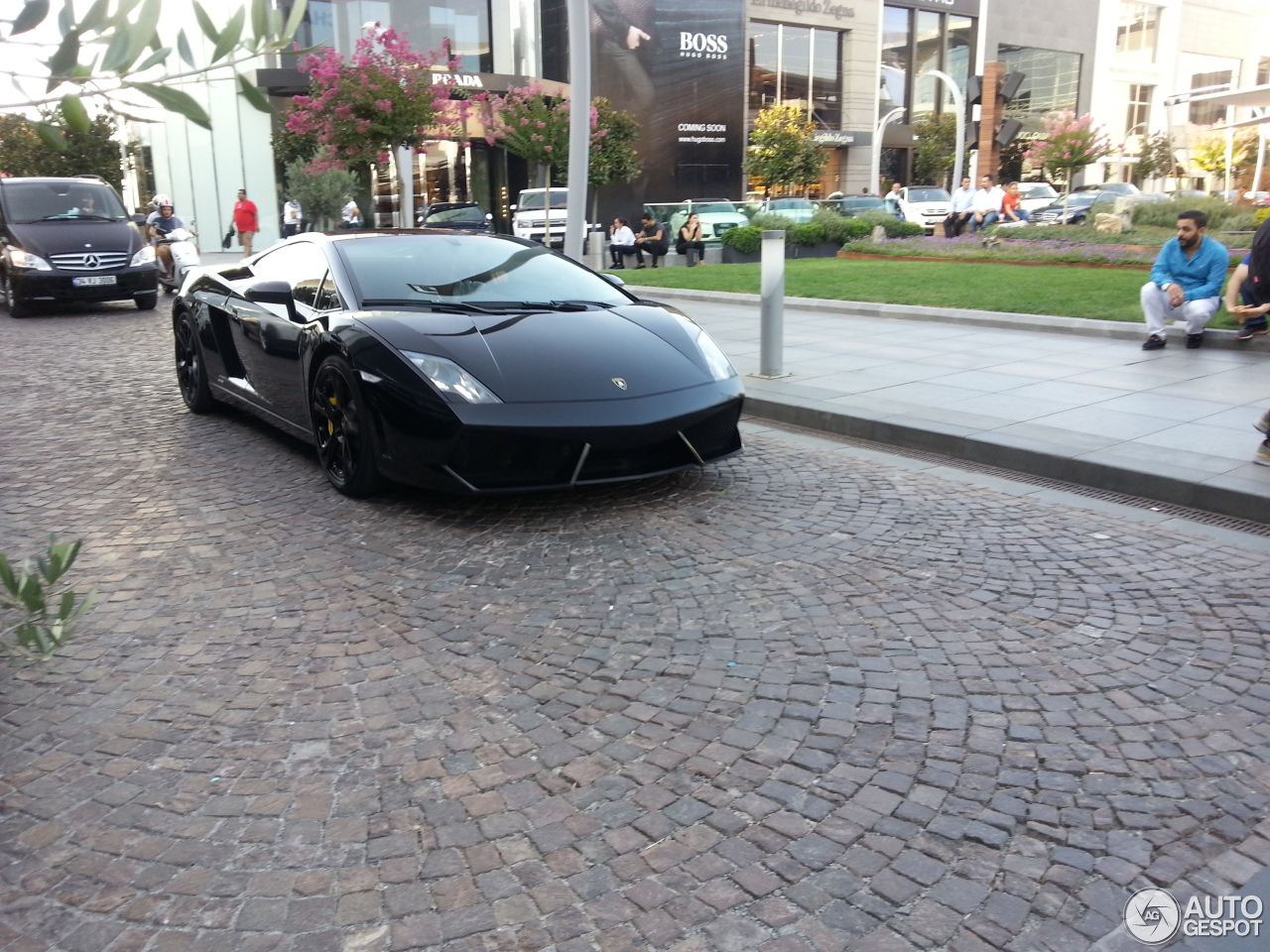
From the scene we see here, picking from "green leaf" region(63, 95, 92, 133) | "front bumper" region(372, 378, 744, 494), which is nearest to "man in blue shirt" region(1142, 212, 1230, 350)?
"front bumper" region(372, 378, 744, 494)

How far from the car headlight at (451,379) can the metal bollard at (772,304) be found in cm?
361

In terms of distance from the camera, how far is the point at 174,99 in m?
1.77

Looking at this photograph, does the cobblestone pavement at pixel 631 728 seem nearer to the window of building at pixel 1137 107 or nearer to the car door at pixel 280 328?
the car door at pixel 280 328

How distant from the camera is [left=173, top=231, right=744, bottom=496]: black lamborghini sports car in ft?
16.8

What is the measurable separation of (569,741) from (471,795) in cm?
39

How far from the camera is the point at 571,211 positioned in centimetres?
1205

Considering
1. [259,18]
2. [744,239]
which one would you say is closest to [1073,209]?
[744,239]

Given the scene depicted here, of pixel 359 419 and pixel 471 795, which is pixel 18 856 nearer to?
pixel 471 795

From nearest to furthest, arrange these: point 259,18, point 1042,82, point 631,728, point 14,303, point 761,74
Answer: point 259,18
point 631,728
point 14,303
point 761,74
point 1042,82

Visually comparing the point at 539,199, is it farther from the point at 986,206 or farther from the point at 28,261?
the point at 28,261

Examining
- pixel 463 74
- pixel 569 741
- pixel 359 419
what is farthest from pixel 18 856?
pixel 463 74

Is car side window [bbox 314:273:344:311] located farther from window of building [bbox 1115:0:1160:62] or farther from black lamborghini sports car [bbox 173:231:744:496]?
window of building [bbox 1115:0:1160:62]

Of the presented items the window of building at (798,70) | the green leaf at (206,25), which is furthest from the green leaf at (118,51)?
the window of building at (798,70)

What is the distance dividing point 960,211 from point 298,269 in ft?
69.5
